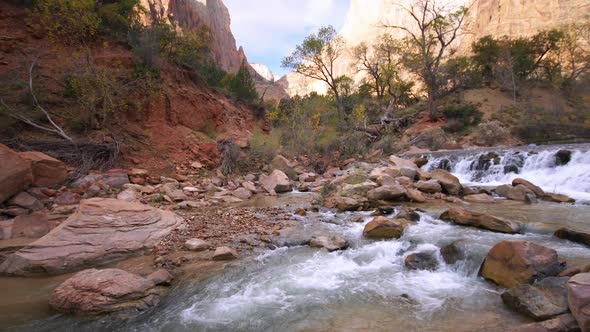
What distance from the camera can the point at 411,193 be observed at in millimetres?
7641

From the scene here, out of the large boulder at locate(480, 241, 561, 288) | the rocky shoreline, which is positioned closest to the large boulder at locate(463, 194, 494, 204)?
the rocky shoreline

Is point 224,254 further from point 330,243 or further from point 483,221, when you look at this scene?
point 483,221

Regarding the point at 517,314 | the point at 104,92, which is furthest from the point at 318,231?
the point at 104,92

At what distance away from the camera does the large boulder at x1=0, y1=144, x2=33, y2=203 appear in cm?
538

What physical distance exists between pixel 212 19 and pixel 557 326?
60426 mm

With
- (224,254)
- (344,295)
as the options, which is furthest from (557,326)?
(224,254)

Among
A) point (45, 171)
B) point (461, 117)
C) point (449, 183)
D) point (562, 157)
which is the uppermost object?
point (461, 117)

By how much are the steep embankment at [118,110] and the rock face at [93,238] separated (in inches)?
188

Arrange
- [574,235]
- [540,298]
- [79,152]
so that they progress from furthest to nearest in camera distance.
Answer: [79,152] → [574,235] → [540,298]

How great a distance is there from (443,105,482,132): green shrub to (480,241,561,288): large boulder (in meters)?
20.1

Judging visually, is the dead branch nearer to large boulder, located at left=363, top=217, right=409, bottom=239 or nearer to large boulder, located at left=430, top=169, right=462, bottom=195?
large boulder, located at left=363, top=217, right=409, bottom=239

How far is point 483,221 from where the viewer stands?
16.1 ft

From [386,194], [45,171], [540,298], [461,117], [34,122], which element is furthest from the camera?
[461,117]

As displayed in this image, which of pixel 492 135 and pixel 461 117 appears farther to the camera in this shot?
pixel 461 117
